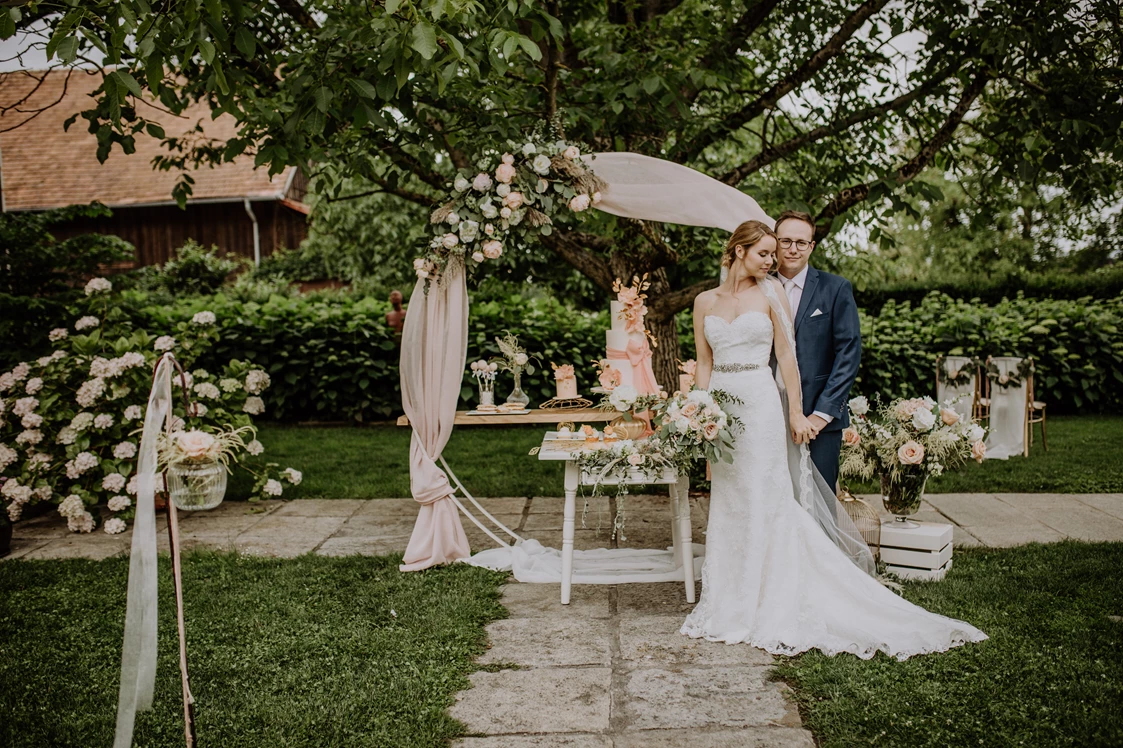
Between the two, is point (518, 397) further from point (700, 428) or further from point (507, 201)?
point (700, 428)

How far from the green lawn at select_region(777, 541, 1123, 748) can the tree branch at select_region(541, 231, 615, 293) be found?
11.6 ft

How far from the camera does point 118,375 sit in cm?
639

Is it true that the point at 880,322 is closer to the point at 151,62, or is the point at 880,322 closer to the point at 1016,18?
the point at 1016,18

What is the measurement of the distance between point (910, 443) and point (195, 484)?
369cm

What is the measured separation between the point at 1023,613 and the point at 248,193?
1889cm

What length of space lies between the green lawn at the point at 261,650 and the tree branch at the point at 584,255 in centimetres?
289

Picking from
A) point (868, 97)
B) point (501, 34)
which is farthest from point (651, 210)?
point (868, 97)

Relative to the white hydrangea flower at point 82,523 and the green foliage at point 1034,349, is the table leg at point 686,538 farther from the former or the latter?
the green foliage at point 1034,349

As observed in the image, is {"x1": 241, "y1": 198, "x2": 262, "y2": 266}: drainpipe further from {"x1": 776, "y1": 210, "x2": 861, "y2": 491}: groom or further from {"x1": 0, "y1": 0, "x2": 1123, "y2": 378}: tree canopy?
{"x1": 776, "y1": 210, "x2": 861, "y2": 491}: groom

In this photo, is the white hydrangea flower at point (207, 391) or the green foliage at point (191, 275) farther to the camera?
the green foliage at point (191, 275)

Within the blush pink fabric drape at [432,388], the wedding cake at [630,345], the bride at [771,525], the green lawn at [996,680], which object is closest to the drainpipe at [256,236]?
the blush pink fabric drape at [432,388]

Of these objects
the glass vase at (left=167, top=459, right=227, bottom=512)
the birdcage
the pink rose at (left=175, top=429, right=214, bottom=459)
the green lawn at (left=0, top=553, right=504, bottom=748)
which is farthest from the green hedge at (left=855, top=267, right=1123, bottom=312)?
the pink rose at (left=175, top=429, right=214, bottom=459)

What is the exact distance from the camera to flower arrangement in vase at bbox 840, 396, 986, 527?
187 inches

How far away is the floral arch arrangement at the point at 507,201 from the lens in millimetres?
4957
